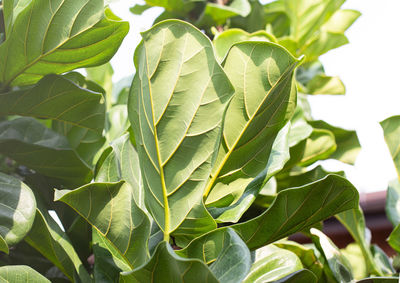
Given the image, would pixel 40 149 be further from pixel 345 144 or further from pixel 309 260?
pixel 345 144

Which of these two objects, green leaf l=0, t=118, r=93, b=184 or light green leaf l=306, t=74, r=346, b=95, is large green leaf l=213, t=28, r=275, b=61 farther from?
light green leaf l=306, t=74, r=346, b=95

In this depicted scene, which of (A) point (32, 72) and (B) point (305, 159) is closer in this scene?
(A) point (32, 72)

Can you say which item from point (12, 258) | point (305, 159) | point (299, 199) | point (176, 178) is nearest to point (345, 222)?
point (305, 159)

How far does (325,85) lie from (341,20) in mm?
194

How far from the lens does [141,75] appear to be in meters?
0.49

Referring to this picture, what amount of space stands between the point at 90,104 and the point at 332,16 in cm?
82

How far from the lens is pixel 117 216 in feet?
1.63

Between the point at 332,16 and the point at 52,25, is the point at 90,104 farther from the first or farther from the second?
the point at 332,16

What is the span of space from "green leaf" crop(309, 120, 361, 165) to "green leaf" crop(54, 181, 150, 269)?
54 cm

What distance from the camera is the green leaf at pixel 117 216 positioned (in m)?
0.48

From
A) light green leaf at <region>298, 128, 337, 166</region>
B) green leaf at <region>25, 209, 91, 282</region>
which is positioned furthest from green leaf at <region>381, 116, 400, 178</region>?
green leaf at <region>25, 209, 91, 282</region>

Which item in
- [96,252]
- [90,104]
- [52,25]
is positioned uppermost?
[52,25]

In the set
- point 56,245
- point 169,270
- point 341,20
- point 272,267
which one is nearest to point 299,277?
point 272,267

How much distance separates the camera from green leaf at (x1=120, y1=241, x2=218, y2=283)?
0.39 meters
